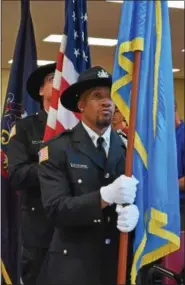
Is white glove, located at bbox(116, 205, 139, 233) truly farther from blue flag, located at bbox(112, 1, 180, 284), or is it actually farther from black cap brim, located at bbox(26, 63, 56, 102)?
black cap brim, located at bbox(26, 63, 56, 102)

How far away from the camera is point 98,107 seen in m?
2.21

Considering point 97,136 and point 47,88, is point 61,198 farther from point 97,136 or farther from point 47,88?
point 47,88

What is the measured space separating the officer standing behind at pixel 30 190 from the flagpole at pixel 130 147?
3.18 feet

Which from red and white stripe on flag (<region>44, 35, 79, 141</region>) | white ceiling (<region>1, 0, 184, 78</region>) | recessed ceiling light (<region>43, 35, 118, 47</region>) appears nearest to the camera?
red and white stripe on flag (<region>44, 35, 79, 141</region>)

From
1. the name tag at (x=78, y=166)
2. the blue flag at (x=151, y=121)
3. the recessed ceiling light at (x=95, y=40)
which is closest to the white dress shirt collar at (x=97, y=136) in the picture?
the name tag at (x=78, y=166)

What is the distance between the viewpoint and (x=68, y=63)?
3.05 m

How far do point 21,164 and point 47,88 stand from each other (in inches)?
19.7

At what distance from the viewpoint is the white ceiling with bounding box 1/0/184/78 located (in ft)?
22.4

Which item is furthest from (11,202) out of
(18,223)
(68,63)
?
(68,63)

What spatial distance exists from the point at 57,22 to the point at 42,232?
4.96 metres

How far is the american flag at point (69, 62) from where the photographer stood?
2.92 m

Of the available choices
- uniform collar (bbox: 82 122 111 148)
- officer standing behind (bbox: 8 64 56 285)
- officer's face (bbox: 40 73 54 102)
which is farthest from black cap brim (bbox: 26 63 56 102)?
uniform collar (bbox: 82 122 111 148)

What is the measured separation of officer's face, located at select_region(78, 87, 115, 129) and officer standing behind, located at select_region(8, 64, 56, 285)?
580mm

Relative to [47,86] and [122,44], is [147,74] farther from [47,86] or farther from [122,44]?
[47,86]
